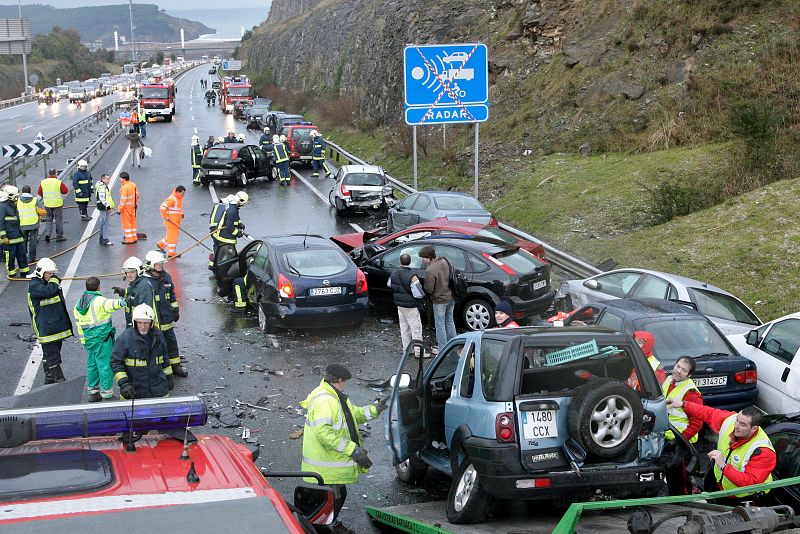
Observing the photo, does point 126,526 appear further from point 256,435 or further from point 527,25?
point 527,25

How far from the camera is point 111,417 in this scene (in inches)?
208

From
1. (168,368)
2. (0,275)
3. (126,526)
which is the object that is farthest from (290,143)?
(126,526)

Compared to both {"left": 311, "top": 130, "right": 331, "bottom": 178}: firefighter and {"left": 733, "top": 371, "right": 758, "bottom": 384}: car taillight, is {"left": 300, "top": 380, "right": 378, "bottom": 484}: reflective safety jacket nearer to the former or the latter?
{"left": 733, "top": 371, "right": 758, "bottom": 384}: car taillight

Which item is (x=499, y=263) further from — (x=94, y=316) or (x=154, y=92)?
(x=154, y=92)

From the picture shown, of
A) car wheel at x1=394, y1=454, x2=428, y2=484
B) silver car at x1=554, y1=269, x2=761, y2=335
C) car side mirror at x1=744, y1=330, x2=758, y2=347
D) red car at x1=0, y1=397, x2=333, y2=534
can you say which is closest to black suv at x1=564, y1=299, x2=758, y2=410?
car side mirror at x1=744, y1=330, x2=758, y2=347

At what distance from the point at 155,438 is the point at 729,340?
778 centimetres

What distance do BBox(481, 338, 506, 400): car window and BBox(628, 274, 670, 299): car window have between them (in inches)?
242

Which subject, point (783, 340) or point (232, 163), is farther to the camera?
point (232, 163)

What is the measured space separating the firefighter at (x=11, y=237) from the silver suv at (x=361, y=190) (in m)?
9.54

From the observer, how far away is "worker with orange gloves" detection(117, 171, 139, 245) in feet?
70.4

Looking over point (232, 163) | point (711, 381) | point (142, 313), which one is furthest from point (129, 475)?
point (232, 163)

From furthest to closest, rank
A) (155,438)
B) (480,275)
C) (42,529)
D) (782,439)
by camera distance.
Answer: (480,275)
(782,439)
(155,438)
(42,529)

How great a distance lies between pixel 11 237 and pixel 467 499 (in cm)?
1359

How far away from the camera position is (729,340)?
11.1 metres
